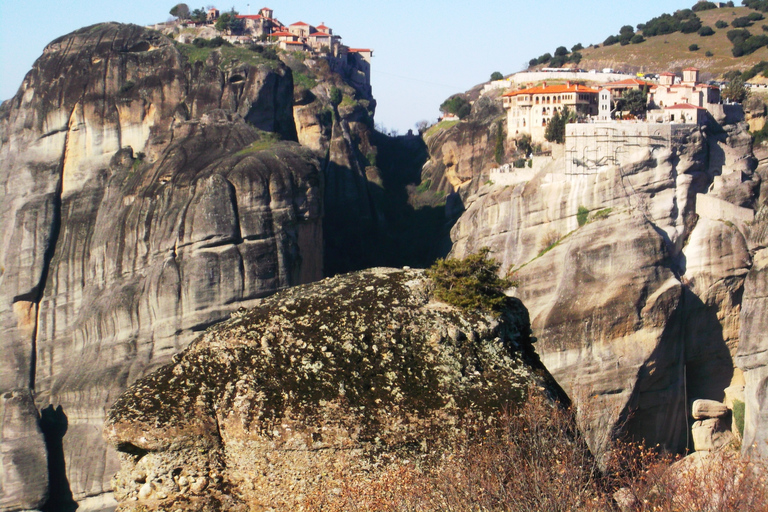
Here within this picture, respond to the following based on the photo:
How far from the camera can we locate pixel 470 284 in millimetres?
18078

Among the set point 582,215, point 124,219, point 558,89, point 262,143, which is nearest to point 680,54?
point 558,89

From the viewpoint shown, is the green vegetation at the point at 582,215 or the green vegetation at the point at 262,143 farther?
the green vegetation at the point at 262,143

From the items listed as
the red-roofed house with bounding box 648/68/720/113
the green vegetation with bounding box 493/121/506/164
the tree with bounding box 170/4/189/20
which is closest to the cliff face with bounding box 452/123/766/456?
the red-roofed house with bounding box 648/68/720/113

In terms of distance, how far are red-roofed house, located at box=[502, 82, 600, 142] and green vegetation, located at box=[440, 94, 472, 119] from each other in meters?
12.4

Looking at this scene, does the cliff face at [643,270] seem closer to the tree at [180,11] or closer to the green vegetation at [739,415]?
the green vegetation at [739,415]

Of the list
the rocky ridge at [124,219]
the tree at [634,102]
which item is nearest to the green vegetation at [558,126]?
the tree at [634,102]

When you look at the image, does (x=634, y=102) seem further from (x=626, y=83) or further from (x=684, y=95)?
(x=626, y=83)

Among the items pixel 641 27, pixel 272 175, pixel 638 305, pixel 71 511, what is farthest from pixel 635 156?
pixel 641 27

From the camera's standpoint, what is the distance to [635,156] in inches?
1998

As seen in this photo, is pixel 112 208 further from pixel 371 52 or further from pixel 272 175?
pixel 371 52

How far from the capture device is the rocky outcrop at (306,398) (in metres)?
15.7

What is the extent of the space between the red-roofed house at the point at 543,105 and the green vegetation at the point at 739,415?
20088 millimetres

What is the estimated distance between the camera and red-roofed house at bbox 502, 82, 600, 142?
209ft

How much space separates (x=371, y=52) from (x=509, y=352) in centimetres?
8082
